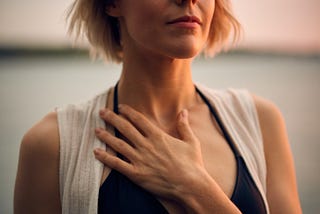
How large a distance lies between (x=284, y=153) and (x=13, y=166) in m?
3.14

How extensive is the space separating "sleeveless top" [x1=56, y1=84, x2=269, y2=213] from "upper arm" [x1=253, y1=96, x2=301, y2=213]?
3 centimetres

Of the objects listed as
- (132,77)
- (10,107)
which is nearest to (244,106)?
(132,77)

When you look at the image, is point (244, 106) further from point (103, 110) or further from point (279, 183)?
point (103, 110)

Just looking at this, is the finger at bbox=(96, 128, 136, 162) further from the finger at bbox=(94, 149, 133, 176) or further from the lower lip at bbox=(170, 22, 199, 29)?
the lower lip at bbox=(170, 22, 199, 29)

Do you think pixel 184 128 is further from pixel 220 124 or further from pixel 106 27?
pixel 106 27

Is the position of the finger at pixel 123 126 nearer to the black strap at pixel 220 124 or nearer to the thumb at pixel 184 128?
the thumb at pixel 184 128

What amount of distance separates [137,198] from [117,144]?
0.60 feet

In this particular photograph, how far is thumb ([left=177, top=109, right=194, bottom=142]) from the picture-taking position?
4.24ft

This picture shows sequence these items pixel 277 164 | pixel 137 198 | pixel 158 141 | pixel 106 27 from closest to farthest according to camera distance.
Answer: pixel 137 198
pixel 158 141
pixel 277 164
pixel 106 27

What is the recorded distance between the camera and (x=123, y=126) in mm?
1298

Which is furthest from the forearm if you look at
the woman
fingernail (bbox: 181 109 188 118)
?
fingernail (bbox: 181 109 188 118)

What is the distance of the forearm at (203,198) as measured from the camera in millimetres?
1153

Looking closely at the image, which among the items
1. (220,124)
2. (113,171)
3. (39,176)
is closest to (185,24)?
(220,124)

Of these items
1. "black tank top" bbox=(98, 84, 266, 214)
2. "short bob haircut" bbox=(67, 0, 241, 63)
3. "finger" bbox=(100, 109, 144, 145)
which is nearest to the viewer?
"black tank top" bbox=(98, 84, 266, 214)
